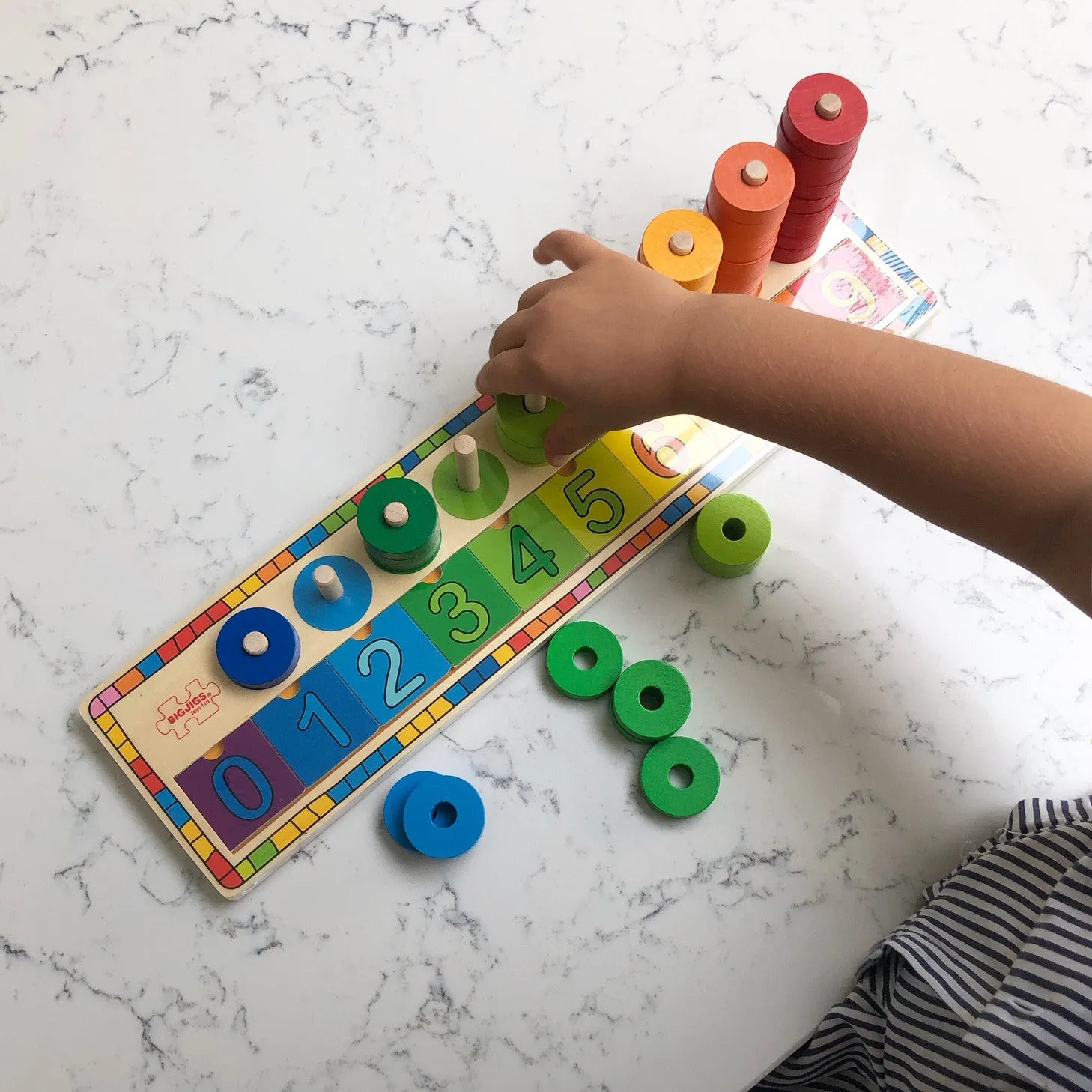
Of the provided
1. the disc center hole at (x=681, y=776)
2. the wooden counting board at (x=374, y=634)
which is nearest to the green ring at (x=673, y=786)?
the disc center hole at (x=681, y=776)

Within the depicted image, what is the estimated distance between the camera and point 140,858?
27.4 inches

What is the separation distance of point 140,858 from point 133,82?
61cm

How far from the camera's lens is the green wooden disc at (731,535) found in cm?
73

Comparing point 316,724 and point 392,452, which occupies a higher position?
point 392,452

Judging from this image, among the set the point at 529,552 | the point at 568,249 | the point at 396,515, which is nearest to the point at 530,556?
the point at 529,552

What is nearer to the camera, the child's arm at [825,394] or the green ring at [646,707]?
the child's arm at [825,394]

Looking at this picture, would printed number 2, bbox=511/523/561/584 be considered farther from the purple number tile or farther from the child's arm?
the purple number tile

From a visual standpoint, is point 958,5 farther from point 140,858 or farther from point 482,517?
point 140,858

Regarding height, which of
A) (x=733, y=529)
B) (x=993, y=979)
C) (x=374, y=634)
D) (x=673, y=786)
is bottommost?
(x=993, y=979)

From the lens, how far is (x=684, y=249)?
72 cm

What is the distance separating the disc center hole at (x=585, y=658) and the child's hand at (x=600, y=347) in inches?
5.5

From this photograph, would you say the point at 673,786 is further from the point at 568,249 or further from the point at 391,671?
the point at 568,249

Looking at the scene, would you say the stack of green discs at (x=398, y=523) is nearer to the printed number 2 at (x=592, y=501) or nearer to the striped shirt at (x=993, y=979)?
the printed number 2 at (x=592, y=501)

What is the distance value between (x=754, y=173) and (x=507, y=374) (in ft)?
0.72
